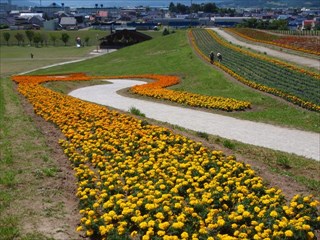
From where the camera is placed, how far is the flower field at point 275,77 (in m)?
23.2

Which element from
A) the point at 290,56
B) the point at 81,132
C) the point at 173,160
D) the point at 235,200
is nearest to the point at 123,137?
the point at 81,132

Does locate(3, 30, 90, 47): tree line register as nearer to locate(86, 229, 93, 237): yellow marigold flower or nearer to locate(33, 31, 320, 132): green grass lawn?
locate(33, 31, 320, 132): green grass lawn

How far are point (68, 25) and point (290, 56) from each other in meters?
143

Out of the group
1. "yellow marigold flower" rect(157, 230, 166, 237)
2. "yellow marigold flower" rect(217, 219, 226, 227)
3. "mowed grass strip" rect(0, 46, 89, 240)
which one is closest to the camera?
"yellow marigold flower" rect(157, 230, 166, 237)

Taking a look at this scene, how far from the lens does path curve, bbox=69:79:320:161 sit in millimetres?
15891

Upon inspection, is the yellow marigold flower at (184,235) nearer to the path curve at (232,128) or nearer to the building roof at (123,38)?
the path curve at (232,128)

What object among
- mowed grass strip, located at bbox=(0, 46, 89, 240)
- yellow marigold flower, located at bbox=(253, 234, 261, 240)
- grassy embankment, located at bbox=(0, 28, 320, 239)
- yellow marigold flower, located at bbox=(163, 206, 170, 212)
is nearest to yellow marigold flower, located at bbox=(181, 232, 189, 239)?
yellow marigold flower, located at bbox=(163, 206, 170, 212)

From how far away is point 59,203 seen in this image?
9.31 metres

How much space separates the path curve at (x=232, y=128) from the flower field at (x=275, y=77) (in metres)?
4.52

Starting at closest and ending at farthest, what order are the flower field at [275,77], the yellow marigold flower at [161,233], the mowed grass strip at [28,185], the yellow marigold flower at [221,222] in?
the yellow marigold flower at [161,233]
the yellow marigold flower at [221,222]
the mowed grass strip at [28,185]
the flower field at [275,77]

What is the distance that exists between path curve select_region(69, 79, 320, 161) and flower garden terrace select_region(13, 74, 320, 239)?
4.62 m

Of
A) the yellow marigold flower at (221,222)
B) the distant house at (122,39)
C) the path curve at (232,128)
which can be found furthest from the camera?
the distant house at (122,39)

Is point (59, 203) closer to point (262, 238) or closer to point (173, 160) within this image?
point (173, 160)

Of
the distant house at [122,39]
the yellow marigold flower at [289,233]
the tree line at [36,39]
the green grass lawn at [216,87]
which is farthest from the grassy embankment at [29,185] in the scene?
the tree line at [36,39]
